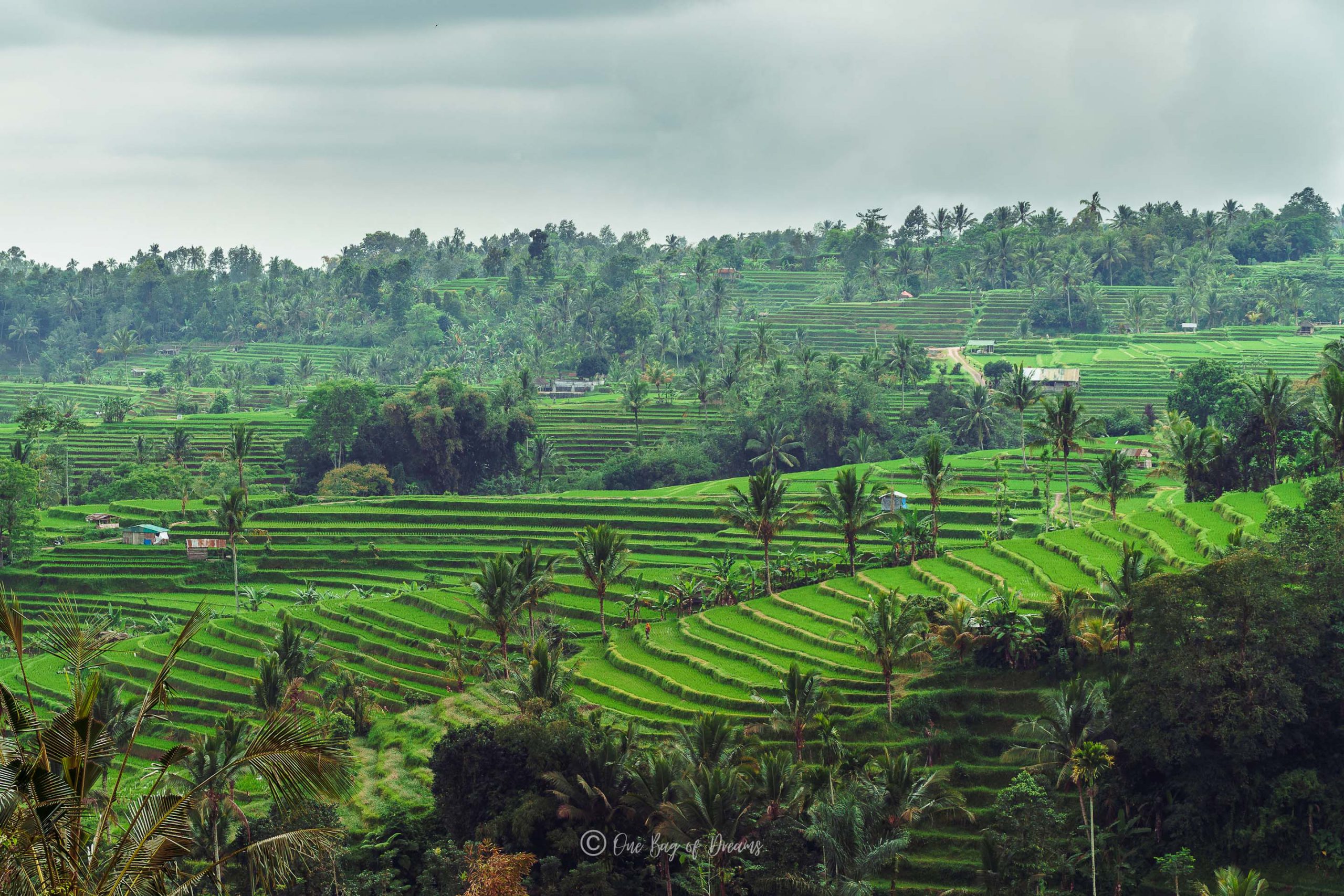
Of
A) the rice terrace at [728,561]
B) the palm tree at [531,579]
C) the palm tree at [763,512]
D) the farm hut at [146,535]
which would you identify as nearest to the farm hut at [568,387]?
the rice terrace at [728,561]

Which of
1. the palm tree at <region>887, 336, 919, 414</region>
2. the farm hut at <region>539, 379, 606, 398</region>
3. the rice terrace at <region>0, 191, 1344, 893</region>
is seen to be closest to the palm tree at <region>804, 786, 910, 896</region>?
the rice terrace at <region>0, 191, 1344, 893</region>

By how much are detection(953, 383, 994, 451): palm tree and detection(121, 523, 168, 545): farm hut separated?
4526cm

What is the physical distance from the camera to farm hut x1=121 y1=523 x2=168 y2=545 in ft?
224

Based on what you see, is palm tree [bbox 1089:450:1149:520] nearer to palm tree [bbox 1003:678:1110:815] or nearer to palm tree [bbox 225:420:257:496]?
palm tree [bbox 1003:678:1110:815]

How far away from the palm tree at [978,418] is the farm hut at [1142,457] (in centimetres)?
1263

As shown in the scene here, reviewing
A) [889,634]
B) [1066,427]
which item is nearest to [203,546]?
[1066,427]

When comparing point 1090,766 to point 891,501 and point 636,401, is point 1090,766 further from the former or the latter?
point 636,401

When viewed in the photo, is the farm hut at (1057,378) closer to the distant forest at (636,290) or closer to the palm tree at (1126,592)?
the distant forest at (636,290)

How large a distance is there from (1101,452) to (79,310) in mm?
117791

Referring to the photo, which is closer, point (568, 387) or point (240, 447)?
point (240, 447)

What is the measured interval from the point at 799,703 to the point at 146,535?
45.3 m

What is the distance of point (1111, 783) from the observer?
32.5m

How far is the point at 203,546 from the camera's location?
66312mm

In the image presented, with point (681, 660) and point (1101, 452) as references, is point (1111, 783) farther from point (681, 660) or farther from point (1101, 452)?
point (1101, 452)
